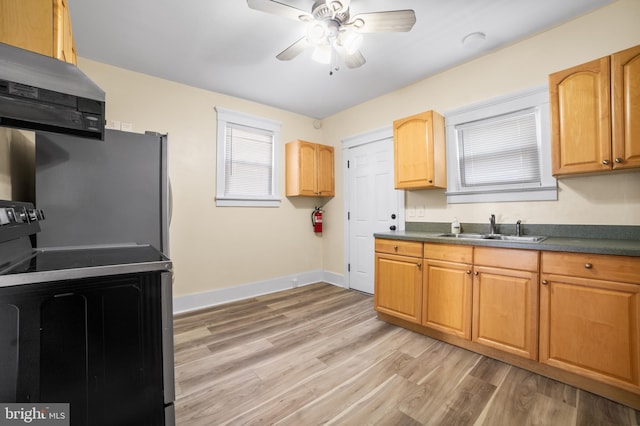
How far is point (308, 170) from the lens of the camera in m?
4.13

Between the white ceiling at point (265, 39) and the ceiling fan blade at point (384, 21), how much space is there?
268 millimetres

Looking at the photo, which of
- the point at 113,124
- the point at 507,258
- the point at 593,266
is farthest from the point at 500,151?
the point at 113,124

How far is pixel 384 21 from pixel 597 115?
169cm

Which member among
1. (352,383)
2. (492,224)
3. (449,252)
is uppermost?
(492,224)

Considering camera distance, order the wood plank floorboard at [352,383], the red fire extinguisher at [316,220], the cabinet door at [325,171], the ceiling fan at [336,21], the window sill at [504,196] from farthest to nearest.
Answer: the red fire extinguisher at [316,220], the cabinet door at [325,171], the window sill at [504,196], the ceiling fan at [336,21], the wood plank floorboard at [352,383]

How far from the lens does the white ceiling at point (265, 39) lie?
6.85 feet

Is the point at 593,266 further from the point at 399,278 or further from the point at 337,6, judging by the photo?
the point at 337,6

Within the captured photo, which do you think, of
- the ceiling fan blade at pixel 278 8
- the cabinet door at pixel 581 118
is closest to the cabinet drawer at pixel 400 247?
the cabinet door at pixel 581 118

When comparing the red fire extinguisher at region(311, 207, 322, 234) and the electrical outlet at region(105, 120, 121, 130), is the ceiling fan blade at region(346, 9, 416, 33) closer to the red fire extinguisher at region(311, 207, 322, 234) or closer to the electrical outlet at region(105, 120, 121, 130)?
the electrical outlet at region(105, 120, 121, 130)

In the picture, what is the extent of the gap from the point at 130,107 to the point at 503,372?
14.2 feet

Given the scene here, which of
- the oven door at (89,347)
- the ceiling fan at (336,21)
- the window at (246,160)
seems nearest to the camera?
the oven door at (89,347)

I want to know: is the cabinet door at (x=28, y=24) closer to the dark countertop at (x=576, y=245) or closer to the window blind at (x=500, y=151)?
the dark countertop at (x=576, y=245)

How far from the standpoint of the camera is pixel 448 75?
3.03 m

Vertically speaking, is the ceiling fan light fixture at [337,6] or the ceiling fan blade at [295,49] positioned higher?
the ceiling fan light fixture at [337,6]
